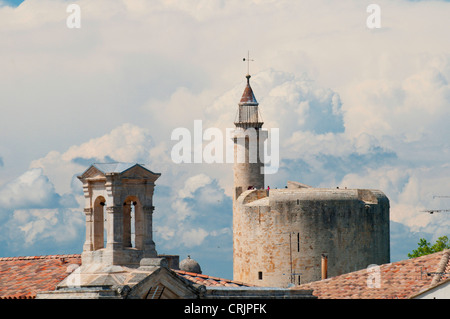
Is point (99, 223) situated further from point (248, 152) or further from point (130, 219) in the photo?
point (248, 152)

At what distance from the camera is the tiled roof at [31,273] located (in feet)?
173

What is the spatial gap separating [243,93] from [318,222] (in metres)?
10.5

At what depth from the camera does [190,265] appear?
258ft

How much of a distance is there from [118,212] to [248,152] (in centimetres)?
3664

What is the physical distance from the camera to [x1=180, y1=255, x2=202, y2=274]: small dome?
7784cm

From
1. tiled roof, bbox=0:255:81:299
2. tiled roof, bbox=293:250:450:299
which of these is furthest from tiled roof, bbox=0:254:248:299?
tiled roof, bbox=293:250:450:299

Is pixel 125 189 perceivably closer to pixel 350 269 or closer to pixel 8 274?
pixel 8 274

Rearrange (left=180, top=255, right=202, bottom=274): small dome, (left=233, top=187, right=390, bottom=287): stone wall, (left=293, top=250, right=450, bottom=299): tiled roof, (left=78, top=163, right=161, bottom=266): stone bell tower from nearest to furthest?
(left=78, top=163, right=161, bottom=266): stone bell tower → (left=293, top=250, right=450, bottom=299): tiled roof → (left=180, top=255, right=202, bottom=274): small dome → (left=233, top=187, right=390, bottom=287): stone wall

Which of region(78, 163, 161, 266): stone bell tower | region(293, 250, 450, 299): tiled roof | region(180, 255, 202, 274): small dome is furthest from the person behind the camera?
region(180, 255, 202, 274): small dome

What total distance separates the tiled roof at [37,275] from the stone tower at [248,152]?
30.1 m

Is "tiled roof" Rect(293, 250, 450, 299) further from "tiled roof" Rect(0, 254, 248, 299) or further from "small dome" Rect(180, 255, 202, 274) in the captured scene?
"small dome" Rect(180, 255, 202, 274)

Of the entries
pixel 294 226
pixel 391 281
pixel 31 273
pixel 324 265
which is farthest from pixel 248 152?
pixel 31 273

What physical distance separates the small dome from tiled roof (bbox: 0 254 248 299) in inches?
806
